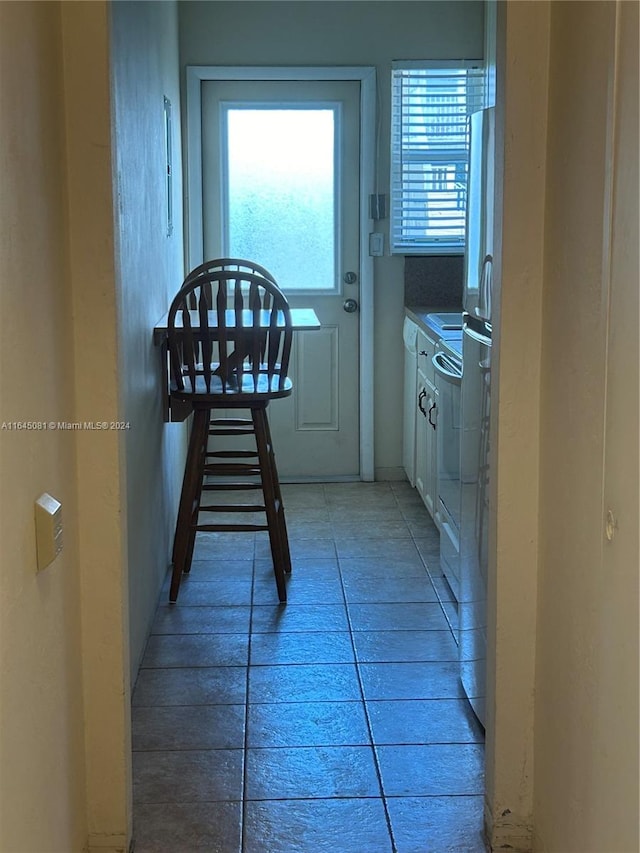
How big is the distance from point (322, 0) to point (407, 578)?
2840mm

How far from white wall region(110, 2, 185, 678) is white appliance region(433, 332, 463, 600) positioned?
996 mm

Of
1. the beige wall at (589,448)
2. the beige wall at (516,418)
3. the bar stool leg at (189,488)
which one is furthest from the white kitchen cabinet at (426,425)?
the beige wall at (589,448)

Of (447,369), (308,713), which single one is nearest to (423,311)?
(447,369)

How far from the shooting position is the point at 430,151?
5148 millimetres

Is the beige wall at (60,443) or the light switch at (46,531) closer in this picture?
the beige wall at (60,443)

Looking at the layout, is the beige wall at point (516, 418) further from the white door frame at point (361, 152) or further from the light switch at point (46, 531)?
the white door frame at point (361, 152)

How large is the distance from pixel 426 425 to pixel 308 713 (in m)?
1.98

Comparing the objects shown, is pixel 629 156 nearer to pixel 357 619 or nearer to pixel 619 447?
pixel 619 447

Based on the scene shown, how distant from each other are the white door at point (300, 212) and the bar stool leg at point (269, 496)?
1616 mm

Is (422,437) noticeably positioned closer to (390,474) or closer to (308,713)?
(390,474)

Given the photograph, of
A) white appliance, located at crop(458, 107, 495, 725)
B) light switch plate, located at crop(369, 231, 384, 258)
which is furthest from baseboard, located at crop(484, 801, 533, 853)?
light switch plate, located at crop(369, 231, 384, 258)

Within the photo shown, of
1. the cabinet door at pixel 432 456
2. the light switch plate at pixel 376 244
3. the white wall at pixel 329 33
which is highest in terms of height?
the white wall at pixel 329 33

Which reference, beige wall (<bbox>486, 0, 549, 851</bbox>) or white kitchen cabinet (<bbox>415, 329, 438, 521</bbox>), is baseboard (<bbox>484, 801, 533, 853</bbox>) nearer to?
beige wall (<bbox>486, 0, 549, 851</bbox>)

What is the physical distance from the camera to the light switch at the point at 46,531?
166 cm
